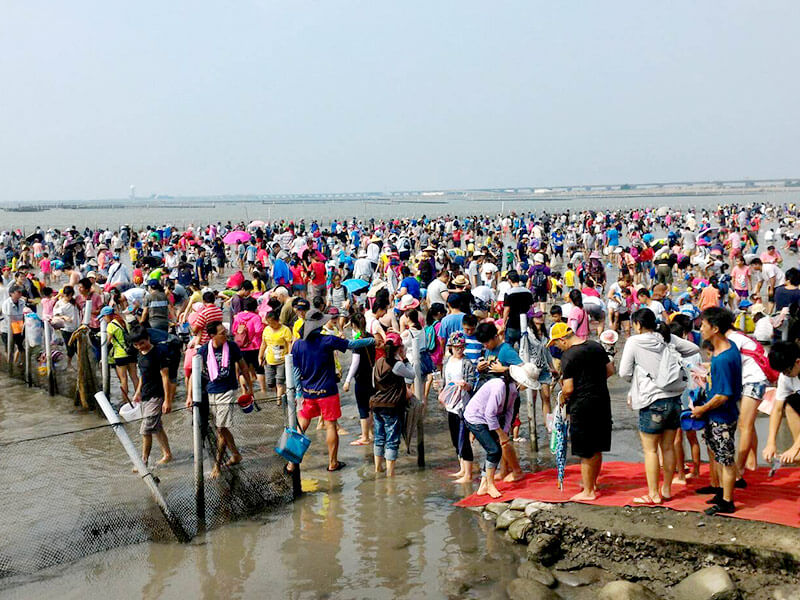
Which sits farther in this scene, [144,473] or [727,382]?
[144,473]

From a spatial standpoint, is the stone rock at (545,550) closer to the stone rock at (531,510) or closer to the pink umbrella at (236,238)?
the stone rock at (531,510)

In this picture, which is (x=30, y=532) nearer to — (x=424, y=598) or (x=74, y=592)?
(x=74, y=592)

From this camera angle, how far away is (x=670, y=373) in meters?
5.85

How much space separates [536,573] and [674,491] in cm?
163

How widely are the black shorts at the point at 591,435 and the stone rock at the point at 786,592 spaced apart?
161cm

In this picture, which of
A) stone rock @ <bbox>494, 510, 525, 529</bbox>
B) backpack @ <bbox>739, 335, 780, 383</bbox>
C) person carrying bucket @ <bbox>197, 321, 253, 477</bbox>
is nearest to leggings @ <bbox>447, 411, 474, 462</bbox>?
stone rock @ <bbox>494, 510, 525, 529</bbox>

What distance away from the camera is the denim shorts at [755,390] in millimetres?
5730

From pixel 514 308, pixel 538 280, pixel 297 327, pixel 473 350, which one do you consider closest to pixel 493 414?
pixel 473 350

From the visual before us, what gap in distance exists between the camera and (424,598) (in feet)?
17.3

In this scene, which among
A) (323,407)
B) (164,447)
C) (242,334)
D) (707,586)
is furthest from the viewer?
(242,334)

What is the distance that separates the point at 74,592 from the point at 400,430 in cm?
340

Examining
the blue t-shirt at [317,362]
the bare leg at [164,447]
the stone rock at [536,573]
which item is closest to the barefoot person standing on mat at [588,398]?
the stone rock at [536,573]

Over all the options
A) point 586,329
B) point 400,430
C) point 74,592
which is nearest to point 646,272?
point 586,329

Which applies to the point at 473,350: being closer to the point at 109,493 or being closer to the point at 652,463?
the point at 652,463
